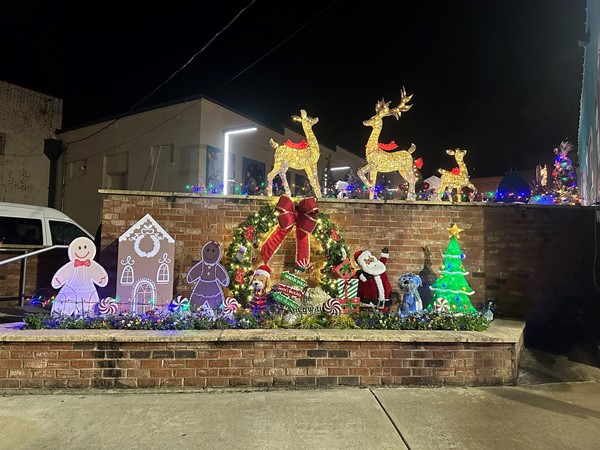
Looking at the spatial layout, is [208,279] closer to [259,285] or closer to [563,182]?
[259,285]

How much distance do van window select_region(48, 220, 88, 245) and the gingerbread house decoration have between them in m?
3.59

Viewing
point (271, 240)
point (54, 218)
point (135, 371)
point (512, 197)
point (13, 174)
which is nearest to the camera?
point (135, 371)

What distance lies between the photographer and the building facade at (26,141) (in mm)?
14852

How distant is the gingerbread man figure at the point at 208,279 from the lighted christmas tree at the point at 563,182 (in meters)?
5.90

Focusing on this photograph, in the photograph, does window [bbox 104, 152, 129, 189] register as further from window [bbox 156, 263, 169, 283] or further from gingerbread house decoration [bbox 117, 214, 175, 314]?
window [bbox 156, 263, 169, 283]

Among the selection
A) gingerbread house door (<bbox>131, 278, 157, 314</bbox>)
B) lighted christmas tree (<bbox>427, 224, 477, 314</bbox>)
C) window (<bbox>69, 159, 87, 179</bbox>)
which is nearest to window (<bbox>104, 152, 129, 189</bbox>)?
window (<bbox>69, 159, 87, 179</bbox>)

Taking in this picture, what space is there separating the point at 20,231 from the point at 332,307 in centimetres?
644

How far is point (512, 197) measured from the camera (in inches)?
279

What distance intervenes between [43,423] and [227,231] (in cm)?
354

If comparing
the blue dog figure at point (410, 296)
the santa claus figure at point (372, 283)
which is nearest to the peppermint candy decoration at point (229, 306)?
the santa claus figure at point (372, 283)

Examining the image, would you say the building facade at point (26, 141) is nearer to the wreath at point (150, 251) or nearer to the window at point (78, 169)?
the window at point (78, 169)

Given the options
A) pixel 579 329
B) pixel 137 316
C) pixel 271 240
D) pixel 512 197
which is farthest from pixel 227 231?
pixel 579 329

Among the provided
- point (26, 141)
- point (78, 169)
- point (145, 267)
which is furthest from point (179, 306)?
point (26, 141)

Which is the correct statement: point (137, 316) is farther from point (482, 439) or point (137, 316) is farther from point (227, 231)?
point (482, 439)
